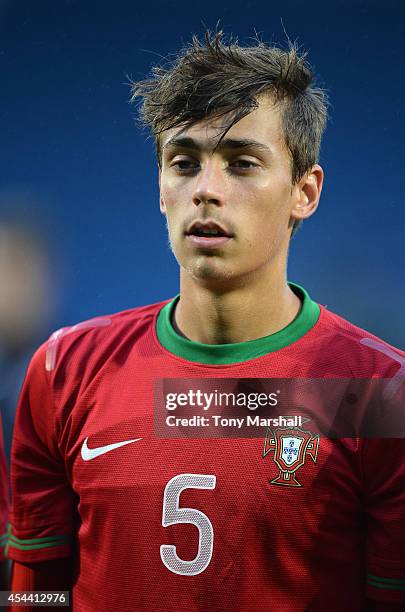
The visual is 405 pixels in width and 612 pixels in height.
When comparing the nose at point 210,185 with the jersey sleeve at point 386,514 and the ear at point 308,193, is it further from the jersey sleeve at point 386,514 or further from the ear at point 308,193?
the jersey sleeve at point 386,514

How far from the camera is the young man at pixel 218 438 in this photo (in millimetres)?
1862

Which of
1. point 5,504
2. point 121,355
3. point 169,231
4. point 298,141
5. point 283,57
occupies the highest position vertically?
point 283,57

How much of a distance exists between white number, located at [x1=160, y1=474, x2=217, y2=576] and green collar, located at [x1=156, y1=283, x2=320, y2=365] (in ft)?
1.17

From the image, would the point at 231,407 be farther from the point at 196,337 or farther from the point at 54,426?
the point at 54,426

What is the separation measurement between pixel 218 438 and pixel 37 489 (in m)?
0.70

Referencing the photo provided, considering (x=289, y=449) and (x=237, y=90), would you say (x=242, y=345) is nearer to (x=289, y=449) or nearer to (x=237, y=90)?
(x=289, y=449)

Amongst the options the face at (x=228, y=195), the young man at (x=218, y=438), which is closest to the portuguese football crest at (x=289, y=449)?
the young man at (x=218, y=438)

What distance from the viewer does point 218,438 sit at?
1.96 meters

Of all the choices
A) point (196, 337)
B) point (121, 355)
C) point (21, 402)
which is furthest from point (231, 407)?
point (21, 402)

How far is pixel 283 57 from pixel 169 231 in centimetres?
67

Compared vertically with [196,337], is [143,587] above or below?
below

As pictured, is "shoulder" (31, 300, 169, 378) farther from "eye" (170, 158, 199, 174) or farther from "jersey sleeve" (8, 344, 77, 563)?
"eye" (170, 158, 199, 174)

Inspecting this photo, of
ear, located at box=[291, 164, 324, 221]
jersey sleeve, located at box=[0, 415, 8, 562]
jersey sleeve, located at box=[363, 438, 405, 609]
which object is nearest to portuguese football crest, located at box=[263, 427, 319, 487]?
jersey sleeve, located at box=[363, 438, 405, 609]

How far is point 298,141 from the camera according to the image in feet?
6.94
